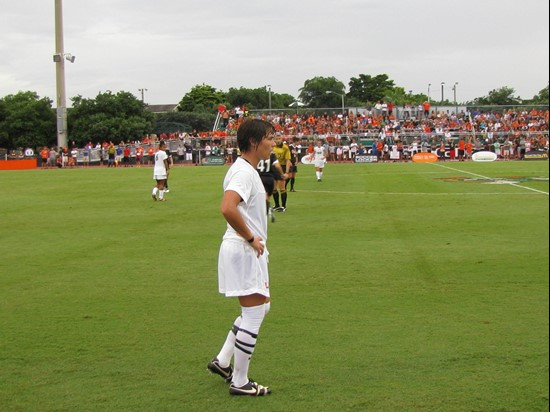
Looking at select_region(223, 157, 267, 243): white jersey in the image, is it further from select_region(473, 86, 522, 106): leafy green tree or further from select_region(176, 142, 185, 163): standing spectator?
select_region(176, 142, 185, 163): standing spectator

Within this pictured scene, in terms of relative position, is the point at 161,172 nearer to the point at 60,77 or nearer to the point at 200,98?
the point at 60,77

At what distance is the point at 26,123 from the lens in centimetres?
7006

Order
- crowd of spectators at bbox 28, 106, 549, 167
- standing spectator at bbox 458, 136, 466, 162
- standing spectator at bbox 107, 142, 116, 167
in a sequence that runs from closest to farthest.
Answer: standing spectator at bbox 458, 136, 466, 162 < crowd of spectators at bbox 28, 106, 549, 167 < standing spectator at bbox 107, 142, 116, 167

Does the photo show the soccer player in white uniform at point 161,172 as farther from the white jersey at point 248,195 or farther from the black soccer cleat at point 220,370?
the white jersey at point 248,195

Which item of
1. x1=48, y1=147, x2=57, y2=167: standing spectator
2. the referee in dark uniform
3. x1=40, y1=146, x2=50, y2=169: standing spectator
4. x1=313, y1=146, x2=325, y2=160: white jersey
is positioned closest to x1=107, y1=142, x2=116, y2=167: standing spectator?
x1=48, y1=147, x2=57, y2=167: standing spectator

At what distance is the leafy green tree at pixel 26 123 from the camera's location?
69.9 meters

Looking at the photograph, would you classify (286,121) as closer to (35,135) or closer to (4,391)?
(35,135)

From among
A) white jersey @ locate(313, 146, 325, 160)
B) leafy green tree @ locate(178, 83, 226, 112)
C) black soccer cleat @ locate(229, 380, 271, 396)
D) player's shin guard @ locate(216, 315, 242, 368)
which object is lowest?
black soccer cleat @ locate(229, 380, 271, 396)

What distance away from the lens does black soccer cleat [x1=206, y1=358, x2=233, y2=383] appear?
18.2ft

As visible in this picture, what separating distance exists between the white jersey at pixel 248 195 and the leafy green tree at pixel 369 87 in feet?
401

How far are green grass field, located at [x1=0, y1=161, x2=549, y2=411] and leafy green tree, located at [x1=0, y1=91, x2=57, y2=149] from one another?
58104 millimetres

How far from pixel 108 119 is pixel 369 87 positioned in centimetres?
6955

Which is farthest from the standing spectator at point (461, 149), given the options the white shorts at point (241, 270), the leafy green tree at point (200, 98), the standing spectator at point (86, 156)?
the leafy green tree at point (200, 98)

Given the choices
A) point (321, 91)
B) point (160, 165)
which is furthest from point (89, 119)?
point (321, 91)
